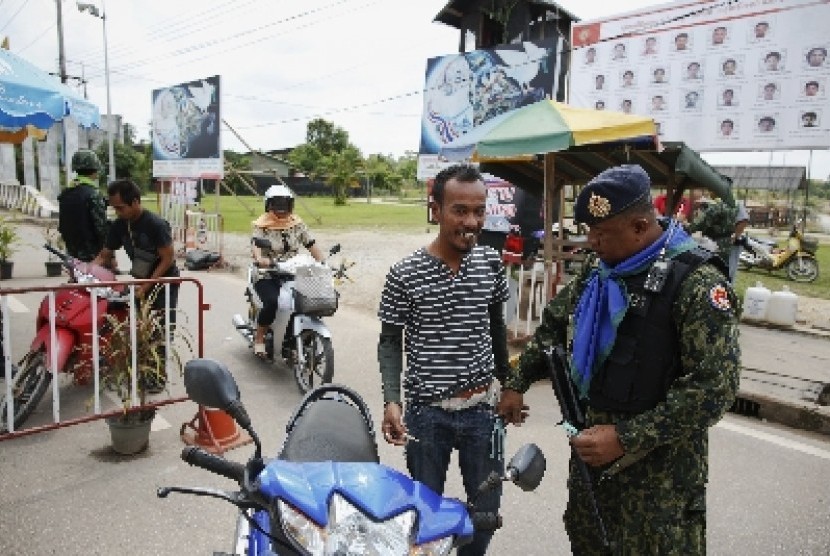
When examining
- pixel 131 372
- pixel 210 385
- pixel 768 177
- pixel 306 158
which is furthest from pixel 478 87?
pixel 306 158

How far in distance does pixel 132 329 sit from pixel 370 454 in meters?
2.32

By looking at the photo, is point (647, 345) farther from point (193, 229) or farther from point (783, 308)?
point (193, 229)

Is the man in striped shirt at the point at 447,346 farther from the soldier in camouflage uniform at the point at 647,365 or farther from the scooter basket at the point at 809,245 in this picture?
the scooter basket at the point at 809,245

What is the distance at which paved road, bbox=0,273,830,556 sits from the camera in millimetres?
2902

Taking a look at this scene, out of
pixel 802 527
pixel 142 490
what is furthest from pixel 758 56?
pixel 142 490

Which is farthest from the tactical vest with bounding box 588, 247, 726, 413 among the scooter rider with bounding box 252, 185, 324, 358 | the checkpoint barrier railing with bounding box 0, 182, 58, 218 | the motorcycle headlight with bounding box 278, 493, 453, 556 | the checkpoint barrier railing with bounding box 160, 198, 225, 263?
the checkpoint barrier railing with bounding box 0, 182, 58, 218

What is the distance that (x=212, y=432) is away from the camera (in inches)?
151

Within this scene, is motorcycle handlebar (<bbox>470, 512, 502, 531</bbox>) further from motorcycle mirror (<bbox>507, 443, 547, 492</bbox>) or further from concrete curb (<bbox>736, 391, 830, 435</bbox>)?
concrete curb (<bbox>736, 391, 830, 435</bbox>)

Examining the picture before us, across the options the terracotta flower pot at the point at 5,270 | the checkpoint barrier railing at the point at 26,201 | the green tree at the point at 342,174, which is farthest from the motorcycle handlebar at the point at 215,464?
the green tree at the point at 342,174

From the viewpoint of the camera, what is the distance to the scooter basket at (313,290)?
4.96 meters

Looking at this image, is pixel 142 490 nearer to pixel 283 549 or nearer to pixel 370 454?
pixel 370 454

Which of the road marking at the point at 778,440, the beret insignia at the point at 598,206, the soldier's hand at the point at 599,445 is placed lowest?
the road marking at the point at 778,440

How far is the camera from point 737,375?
62.8 inches

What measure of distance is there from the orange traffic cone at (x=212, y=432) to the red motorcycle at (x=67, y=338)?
806 millimetres
